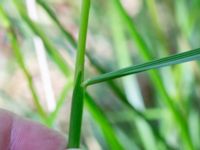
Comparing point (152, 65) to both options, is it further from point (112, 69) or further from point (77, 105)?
point (112, 69)

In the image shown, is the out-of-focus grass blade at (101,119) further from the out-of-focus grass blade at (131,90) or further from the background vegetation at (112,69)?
the out-of-focus grass blade at (131,90)

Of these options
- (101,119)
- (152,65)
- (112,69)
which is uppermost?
(152,65)

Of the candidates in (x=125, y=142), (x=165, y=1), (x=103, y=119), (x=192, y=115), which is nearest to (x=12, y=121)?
(x=103, y=119)

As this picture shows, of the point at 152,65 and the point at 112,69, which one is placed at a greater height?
the point at 152,65

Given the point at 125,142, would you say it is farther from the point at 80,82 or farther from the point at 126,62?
the point at 80,82

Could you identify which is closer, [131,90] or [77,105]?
[77,105]

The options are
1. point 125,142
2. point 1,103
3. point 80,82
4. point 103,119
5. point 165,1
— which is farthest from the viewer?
point 165,1

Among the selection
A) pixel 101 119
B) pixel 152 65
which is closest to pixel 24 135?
pixel 101 119
